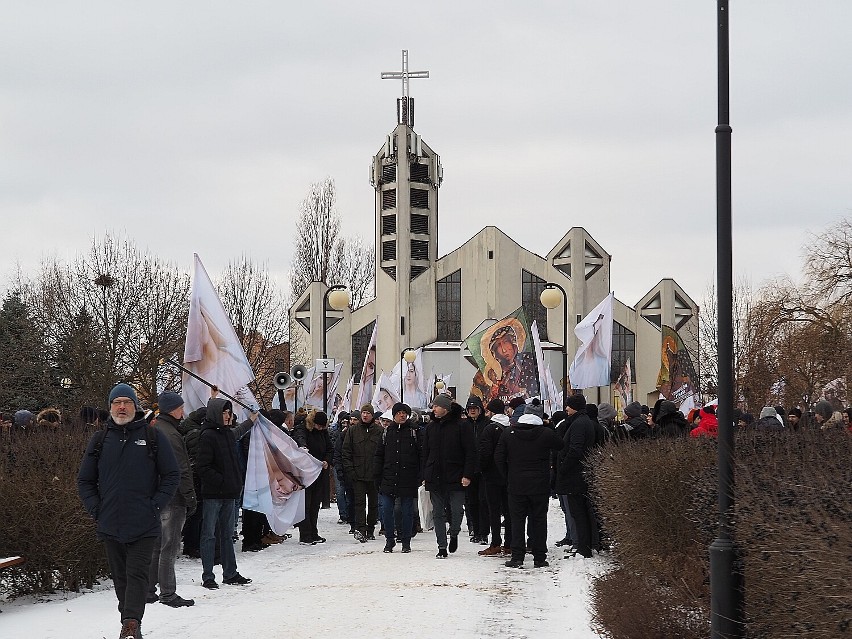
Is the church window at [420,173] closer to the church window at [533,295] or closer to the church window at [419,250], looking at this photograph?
the church window at [419,250]

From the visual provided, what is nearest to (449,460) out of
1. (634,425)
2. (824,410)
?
(634,425)

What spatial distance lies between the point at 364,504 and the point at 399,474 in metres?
2.48

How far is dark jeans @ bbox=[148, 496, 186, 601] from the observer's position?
11906mm

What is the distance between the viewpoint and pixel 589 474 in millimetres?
15438

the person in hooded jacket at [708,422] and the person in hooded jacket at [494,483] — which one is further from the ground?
the person in hooded jacket at [708,422]

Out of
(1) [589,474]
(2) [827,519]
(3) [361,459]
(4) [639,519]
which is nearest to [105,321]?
(3) [361,459]

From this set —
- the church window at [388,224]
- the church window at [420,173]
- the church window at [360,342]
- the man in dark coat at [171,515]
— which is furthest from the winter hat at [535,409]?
the church window at [420,173]

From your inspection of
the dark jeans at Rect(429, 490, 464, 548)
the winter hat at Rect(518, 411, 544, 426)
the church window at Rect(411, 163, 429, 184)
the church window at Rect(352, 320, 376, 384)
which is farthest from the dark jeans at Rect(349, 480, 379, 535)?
the church window at Rect(411, 163, 429, 184)

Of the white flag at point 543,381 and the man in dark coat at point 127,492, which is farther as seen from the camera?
the white flag at point 543,381

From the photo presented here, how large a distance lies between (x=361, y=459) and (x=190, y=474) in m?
6.98

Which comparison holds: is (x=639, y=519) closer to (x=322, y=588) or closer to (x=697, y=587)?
(x=697, y=587)

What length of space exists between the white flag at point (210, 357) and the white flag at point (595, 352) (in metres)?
12.5

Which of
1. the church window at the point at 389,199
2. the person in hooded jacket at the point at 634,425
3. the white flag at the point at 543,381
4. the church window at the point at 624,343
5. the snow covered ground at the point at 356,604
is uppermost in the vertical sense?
the church window at the point at 389,199

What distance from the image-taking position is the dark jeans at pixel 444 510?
53.4 ft
